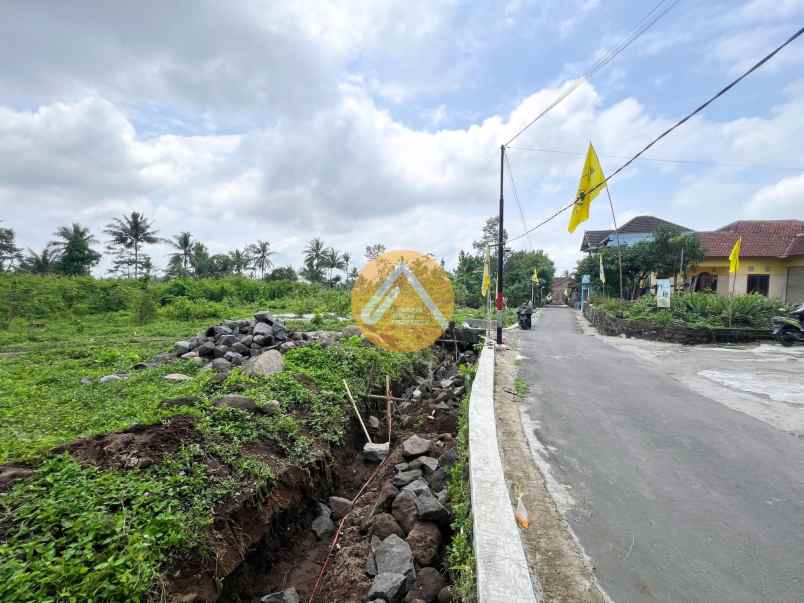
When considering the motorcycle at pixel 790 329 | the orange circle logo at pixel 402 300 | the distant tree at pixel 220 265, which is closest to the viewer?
the motorcycle at pixel 790 329

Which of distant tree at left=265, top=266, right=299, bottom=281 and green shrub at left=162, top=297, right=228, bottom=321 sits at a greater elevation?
distant tree at left=265, top=266, right=299, bottom=281

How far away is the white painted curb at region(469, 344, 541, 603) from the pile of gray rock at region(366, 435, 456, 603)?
0.54 metres

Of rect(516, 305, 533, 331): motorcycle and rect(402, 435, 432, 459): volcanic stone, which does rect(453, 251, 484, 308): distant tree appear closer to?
rect(516, 305, 533, 331): motorcycle

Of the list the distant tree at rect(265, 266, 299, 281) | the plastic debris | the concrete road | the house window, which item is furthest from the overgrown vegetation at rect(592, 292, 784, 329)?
the distant tree at rect(265, 266, 299, 281)

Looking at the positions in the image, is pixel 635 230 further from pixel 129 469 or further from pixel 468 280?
pixel 129 469

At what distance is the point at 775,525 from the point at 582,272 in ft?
106

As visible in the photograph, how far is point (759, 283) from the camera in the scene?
22.4m

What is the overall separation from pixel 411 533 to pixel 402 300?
12.2 m

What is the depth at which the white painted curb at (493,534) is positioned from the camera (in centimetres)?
202

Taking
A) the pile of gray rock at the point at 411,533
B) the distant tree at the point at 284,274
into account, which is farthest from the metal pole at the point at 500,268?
the distant tree at the point at 284,274

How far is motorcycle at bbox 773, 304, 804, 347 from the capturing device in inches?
455

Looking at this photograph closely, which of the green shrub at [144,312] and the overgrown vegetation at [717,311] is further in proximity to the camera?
the green shrub at [144,312]

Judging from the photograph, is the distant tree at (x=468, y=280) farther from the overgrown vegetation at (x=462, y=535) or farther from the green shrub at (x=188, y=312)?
the overgrown vegetation at (x=462, y=535)

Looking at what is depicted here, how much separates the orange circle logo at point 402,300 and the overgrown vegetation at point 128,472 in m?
6.50
